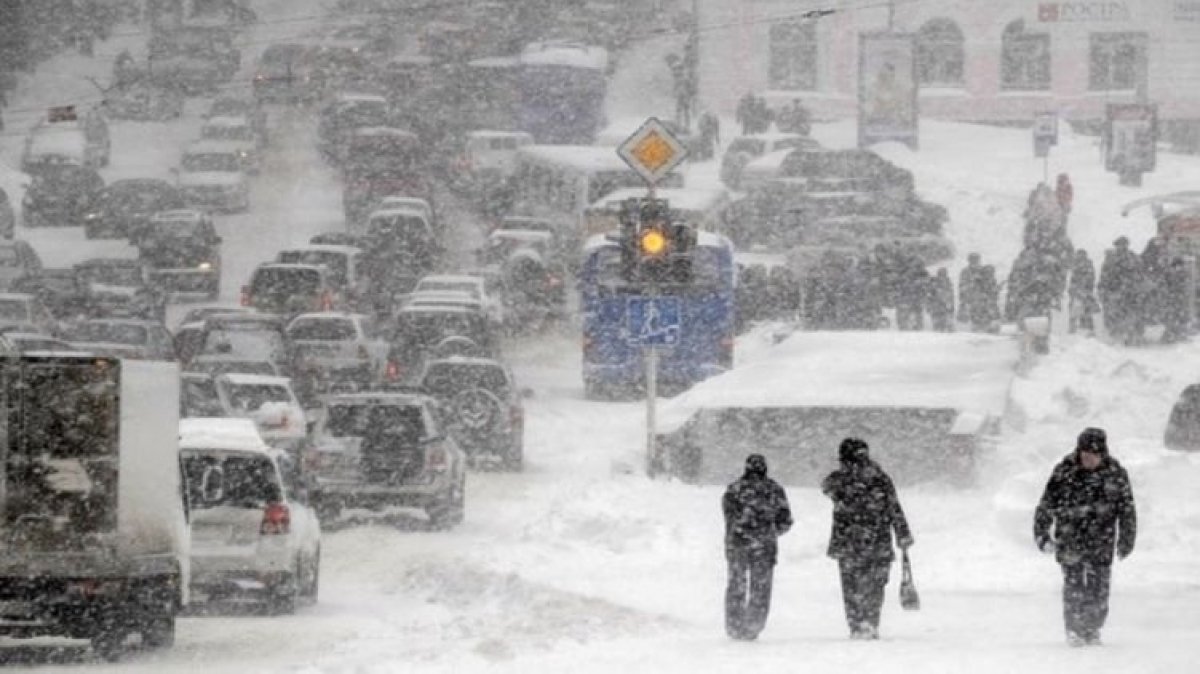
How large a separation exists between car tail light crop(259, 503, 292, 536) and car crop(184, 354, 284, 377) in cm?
1689

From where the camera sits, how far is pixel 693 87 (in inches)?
3130

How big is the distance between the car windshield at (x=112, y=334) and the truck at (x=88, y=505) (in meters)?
22.2

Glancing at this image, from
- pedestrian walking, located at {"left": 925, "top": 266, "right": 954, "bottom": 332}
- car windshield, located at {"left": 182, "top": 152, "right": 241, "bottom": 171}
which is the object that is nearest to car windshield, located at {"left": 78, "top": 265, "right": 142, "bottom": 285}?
car windshield, located at {"left": 182, "top": 152, "right": 241, "bottom": 171}

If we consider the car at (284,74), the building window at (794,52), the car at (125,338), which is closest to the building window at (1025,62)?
the building window at (794,52)

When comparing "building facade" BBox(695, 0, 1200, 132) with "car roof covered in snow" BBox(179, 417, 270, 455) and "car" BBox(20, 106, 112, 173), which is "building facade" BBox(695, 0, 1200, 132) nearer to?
"car" BBox(20, 106, 112, 173)

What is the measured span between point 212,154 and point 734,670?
2080 inches

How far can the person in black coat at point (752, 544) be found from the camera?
19953 millimetres

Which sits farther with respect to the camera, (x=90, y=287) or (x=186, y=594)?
(x=90, y=287)

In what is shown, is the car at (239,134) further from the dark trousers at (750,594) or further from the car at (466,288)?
the dark trousers at (750,594)

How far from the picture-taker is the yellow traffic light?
30906mm

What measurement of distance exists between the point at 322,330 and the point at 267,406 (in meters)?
8.40

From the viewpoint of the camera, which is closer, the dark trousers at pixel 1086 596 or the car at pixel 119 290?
the dark trousers at pixel 1086 596

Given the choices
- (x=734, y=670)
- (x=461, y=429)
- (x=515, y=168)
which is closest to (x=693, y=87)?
(x=515, y=168)

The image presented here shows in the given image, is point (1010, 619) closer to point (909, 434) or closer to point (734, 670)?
point (734, 670)
